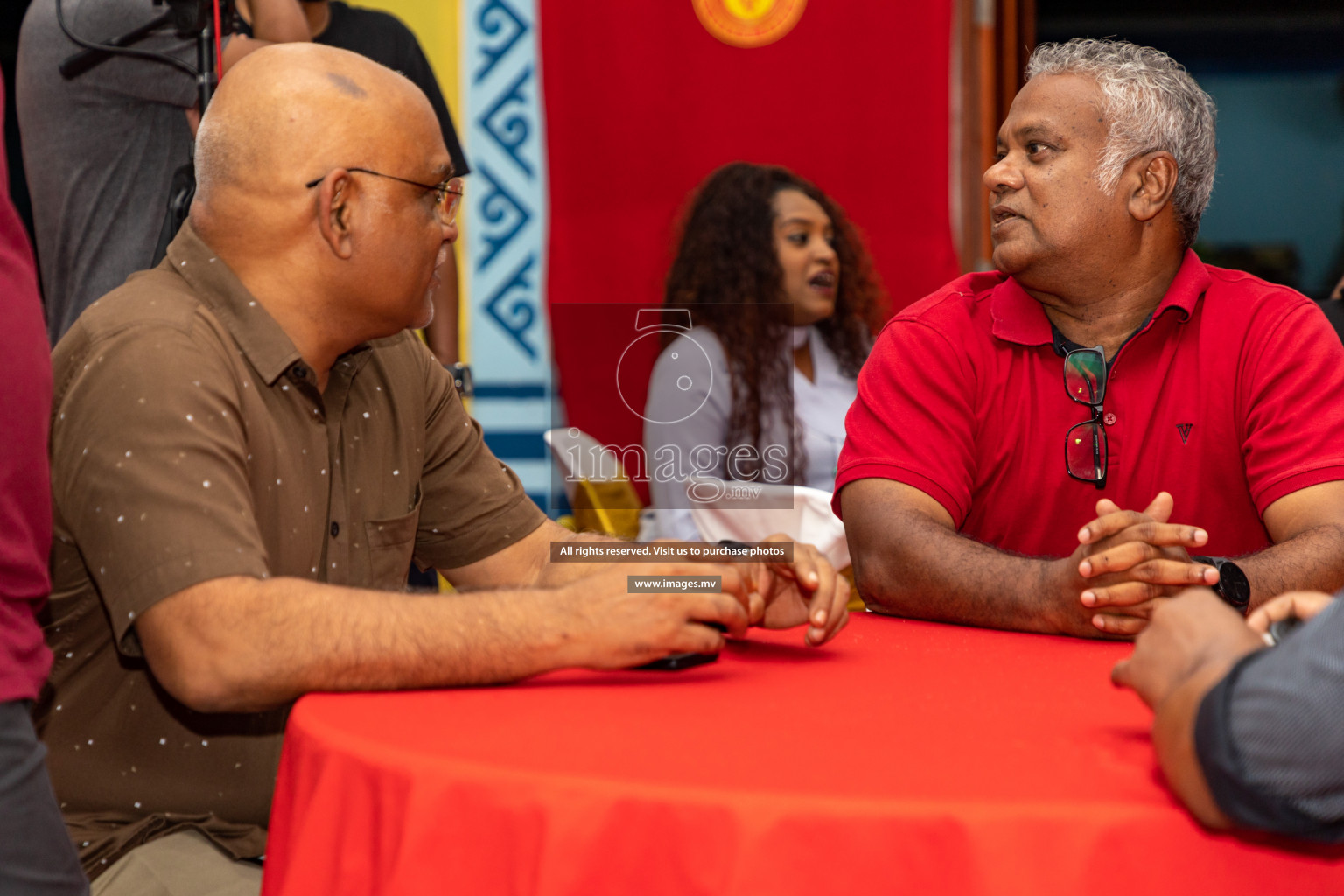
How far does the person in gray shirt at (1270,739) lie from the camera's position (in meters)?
0.80

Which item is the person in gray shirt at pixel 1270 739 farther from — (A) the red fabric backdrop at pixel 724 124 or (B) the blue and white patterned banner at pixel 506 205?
(B) the blue and white patterned banner at pixel 506 205

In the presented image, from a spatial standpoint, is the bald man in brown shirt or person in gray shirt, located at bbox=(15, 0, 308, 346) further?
person in gray shirt, located at bbox=(15, 0, 308, 346)

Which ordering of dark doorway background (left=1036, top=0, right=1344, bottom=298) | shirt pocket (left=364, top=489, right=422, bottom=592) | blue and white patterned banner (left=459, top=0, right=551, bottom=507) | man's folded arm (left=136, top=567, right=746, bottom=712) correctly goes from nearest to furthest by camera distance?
man's folded arm (left=136, top=567, right=746, bottom=712), shirt pocket (left=364, top=489, right=422, bottom=592), blue and white patterned banner (left=459, top=0, right=551, bottom=507), dark doorway background (left=1036, top=0, right=1344, bottom=298)

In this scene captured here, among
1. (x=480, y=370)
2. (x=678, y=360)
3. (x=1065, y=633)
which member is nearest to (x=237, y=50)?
(x=678, y=360)

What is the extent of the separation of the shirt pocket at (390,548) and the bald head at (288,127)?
404 mm

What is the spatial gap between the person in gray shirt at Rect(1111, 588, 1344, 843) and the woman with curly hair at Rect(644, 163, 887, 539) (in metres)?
0.51

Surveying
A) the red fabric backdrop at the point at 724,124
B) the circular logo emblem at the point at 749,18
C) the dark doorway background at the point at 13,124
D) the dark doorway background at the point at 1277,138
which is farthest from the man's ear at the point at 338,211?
the dark doorway background at the point at 1277,138

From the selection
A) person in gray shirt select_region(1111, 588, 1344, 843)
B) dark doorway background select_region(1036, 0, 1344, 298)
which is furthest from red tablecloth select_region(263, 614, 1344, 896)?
dark doorway background select_region(1036, 0, 1344, 298)

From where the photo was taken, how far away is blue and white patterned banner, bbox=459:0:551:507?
4137 millimetres

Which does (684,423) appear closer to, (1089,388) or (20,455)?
(20,455)

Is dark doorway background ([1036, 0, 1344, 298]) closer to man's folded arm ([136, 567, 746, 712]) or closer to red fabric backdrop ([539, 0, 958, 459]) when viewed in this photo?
red fabric backdrop ([539, 0, 958, 459])

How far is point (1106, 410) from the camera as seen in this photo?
5.89 ft

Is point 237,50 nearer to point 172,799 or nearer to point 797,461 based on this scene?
point 797,461

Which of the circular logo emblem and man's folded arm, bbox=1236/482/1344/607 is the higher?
the circular logo emblem
